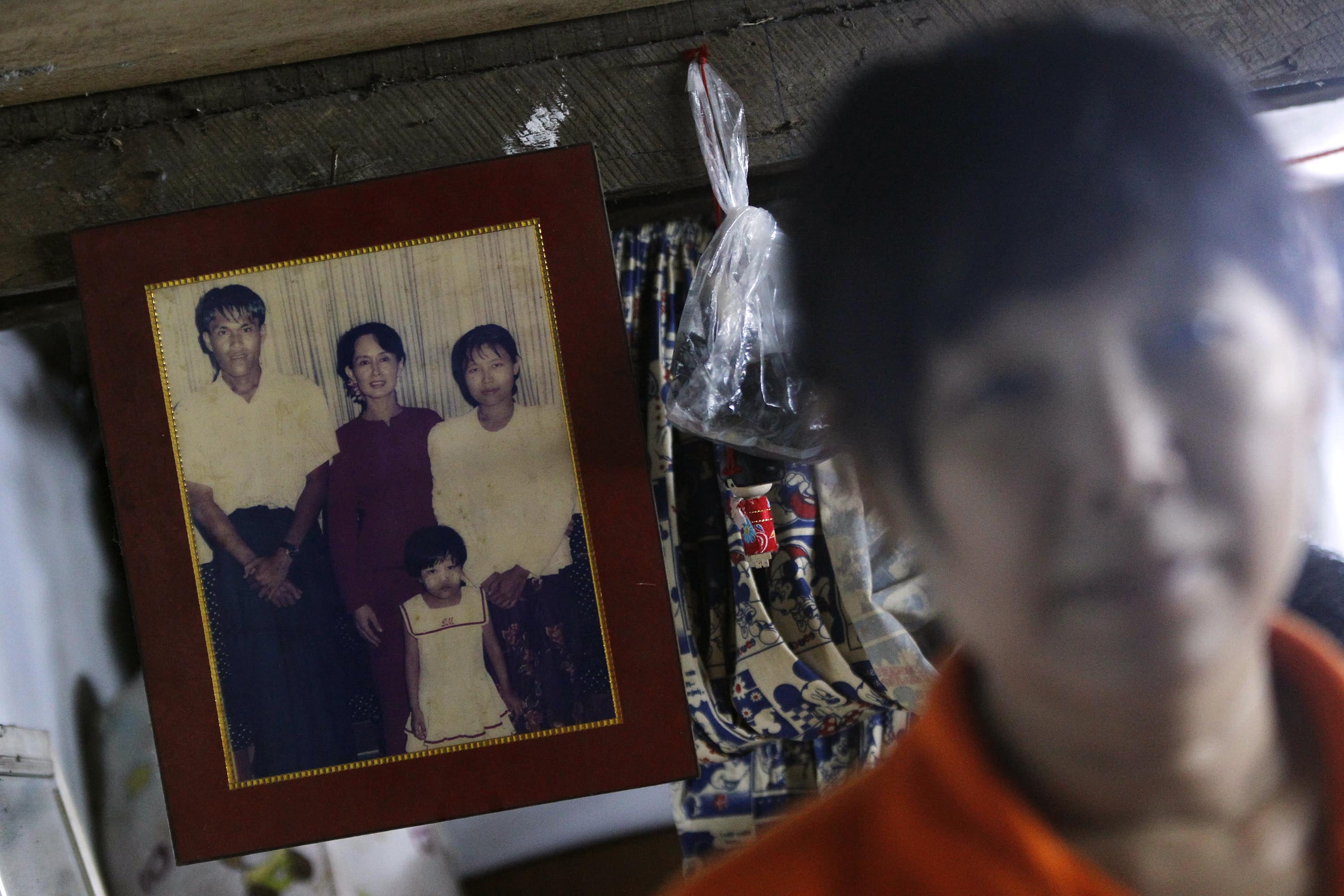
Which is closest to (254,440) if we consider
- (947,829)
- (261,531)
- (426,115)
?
(261,531)

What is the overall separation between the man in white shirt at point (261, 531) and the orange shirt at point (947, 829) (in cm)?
63

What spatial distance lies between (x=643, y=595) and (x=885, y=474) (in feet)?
2.00

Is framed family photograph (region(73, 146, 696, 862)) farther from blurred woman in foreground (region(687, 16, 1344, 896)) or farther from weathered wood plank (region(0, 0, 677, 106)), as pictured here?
blurred woman in foreground (region(687, 16, 1344, 896))

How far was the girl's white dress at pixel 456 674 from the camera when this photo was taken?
922 mm

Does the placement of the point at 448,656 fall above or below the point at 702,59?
below

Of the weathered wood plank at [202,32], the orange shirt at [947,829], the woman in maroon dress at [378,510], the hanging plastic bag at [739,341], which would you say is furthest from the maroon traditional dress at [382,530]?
the orange shirt at [947,829]

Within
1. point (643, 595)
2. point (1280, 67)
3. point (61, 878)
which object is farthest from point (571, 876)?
point (1280, 67)

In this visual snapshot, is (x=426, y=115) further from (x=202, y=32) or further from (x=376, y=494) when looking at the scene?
(x=376, y=494)

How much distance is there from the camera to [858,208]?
0.32 m

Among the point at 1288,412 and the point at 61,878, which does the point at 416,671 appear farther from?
the point at 1288,412

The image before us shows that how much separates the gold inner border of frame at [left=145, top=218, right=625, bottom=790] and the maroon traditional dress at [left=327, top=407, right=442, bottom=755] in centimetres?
8

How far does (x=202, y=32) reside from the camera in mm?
883

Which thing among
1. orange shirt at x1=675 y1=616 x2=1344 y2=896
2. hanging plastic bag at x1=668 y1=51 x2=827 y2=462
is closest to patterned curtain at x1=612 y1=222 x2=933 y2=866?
hanging plastic bag at x1=668 y1=51 x2=827 y2=462

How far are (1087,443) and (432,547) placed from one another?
2.42ft
